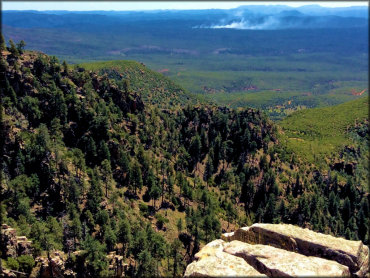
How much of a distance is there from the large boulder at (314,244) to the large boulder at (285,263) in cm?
312

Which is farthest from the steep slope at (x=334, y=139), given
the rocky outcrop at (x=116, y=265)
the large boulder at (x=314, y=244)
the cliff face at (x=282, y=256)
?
the cliff face at (x=282, y=256)

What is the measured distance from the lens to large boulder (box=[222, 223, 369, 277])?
1224 inches

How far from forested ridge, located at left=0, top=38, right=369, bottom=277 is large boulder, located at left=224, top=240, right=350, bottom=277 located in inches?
1717

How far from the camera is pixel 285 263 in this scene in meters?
27.6

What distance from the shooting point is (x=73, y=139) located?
318 feet

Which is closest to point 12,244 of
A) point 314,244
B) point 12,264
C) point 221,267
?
point 12,264

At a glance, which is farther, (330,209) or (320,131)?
(320,131)

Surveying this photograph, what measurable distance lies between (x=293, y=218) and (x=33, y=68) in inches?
4455

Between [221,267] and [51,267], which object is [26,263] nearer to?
[51,267]

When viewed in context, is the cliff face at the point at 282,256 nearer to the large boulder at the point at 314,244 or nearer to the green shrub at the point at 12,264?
the large boulder at the point at 314,244

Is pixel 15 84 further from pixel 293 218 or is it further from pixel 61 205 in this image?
pixel 293 218

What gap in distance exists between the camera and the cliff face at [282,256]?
26.7 m

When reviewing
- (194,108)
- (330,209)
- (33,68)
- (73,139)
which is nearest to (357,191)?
(330,209)

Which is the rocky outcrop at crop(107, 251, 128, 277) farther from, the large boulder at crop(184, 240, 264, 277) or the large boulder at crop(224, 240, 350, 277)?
the large boulder at crop(224, 240, 350, 277)
